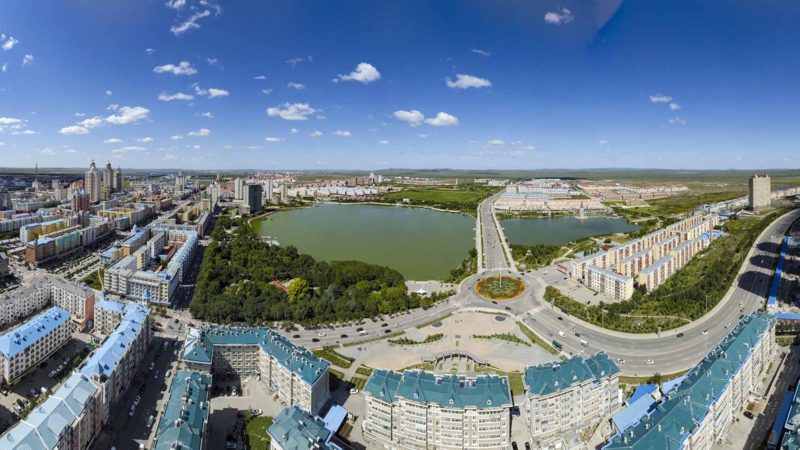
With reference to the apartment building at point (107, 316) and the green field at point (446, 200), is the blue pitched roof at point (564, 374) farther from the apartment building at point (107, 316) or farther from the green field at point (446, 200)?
the green field at point (446, 200)

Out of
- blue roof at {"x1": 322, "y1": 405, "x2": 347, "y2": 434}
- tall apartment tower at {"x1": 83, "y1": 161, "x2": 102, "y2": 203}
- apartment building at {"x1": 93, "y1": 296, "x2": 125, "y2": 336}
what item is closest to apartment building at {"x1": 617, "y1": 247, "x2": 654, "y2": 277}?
blue roof at {"x1": 322, "y1": 405, "x2": 347, "y2": 434}

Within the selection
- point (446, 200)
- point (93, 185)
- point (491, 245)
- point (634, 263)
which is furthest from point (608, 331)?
point (93, 185)

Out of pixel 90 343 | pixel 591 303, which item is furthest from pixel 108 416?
pixel 591 303

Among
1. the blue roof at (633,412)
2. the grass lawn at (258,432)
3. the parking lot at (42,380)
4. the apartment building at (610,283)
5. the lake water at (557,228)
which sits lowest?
the grass lawn at (258,432)

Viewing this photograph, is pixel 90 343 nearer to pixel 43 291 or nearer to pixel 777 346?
pixel 43 291

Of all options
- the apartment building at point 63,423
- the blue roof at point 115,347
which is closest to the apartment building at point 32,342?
the blue roof at point 115,347

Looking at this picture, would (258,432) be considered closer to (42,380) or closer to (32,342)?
(42,380)
